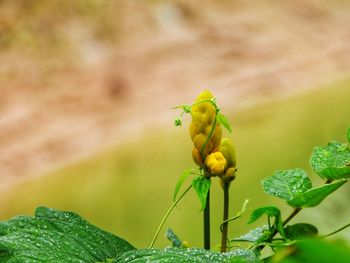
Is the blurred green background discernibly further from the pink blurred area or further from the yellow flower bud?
the yellow flower bud

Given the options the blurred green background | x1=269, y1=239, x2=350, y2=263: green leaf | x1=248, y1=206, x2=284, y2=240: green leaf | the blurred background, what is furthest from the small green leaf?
the blurred background

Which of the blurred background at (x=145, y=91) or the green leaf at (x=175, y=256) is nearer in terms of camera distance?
the green leaf at (x=175, y=256)

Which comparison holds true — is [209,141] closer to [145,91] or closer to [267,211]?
[267,211]

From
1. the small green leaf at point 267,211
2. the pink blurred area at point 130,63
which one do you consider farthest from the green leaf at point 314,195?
the pink blurred area at point 130,63

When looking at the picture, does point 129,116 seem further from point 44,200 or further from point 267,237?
point 267,237

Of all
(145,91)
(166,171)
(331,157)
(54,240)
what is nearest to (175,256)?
(54,240)

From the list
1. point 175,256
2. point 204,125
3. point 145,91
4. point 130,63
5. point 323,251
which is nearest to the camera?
point 323,251

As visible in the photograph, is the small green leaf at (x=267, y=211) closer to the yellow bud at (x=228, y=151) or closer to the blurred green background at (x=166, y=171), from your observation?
the yellow bud at (x=228, y=151)
